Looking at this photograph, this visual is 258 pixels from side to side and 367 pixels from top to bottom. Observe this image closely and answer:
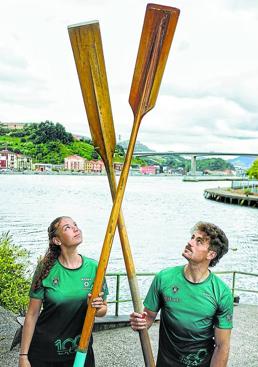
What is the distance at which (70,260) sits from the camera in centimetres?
336

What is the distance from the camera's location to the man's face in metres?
3.08

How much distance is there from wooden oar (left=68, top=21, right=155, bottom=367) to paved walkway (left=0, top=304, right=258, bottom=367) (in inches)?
159

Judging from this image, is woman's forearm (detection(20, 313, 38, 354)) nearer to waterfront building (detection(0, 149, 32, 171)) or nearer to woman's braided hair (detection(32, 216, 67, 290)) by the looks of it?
woman's braided hair (detection(32, 216, 67, 290))

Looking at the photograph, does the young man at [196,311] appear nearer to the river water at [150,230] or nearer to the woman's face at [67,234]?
the woman's face at [67,234]

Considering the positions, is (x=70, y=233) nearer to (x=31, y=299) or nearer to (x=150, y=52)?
(x=31, y=299)

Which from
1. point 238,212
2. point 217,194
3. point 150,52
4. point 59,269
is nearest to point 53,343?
point 59,269

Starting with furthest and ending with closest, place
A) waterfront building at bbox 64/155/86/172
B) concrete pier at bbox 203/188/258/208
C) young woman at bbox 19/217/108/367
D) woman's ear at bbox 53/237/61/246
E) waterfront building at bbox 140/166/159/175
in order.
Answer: waterfront building at bbox 140/166/159/175 < waterfront building at bbox 64/155/86/172 < concrete pier at bbox 203/188/258/208 < woman's ear at bbox 53/237/61/246 < young woman at bbox 19/217/108/367

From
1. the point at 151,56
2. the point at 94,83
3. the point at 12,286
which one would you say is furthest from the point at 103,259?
the point at 12,286

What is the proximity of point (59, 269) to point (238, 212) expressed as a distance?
6188cm

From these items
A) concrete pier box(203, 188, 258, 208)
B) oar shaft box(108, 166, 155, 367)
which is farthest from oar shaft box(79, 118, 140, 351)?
concrete pier box(203, 188, 258, 208)

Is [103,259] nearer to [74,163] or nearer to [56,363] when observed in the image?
[56,363]

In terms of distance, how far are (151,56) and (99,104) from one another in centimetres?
47

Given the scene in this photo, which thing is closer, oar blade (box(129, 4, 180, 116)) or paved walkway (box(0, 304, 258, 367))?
oar blade (box(129, 4, 180, 116))

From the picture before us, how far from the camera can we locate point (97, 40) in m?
→ 3.35
